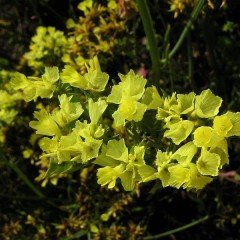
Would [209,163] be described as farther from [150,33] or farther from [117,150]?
[150,33]

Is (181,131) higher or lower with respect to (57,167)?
higher

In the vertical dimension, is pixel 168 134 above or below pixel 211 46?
above

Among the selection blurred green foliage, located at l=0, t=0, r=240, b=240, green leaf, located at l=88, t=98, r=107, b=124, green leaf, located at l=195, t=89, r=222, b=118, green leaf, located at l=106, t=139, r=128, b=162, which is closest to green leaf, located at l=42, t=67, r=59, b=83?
green leaf, located at l=88, t=98, r=107, b=124

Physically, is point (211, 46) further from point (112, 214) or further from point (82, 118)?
point (82, 118)

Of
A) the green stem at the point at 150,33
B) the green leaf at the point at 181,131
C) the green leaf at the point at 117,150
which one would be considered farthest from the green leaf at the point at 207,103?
the green stem at the point at 150,33

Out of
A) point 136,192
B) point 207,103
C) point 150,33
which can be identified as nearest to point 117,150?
point 207,103

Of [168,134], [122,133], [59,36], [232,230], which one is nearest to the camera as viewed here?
[168,134]

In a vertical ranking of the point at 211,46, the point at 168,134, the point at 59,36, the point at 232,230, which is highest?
the point at 168,134

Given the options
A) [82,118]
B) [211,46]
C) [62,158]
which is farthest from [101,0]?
[62,158]
